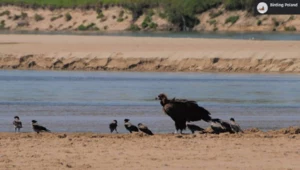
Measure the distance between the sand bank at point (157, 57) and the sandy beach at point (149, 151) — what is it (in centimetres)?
1602

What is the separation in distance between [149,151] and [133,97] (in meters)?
9.20

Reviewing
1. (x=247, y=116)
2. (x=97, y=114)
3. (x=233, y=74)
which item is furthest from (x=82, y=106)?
(x=233, y=74)

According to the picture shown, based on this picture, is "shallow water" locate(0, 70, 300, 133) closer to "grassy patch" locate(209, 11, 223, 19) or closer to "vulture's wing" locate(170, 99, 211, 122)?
"vulture's wing" locate(170, 99, 211, 122)

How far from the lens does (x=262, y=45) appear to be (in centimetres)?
3481

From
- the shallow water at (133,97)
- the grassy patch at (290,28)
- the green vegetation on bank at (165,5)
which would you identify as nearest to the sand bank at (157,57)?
the shallow water at (133,97)

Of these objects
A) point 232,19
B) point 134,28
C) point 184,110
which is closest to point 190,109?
point 184,110

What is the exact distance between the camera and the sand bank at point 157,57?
3019 centimetres

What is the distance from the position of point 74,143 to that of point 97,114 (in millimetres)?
4967

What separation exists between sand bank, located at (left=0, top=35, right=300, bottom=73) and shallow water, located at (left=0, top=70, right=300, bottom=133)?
1.45 m

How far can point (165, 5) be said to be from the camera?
7600 centimetres

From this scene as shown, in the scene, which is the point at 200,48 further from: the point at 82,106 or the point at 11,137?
the point at 11,137

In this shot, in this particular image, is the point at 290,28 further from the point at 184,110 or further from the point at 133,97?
the point at 184,110

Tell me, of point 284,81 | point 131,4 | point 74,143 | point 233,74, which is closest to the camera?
point 74,143

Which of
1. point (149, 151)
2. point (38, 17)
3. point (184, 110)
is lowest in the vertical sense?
point (149, 151)
